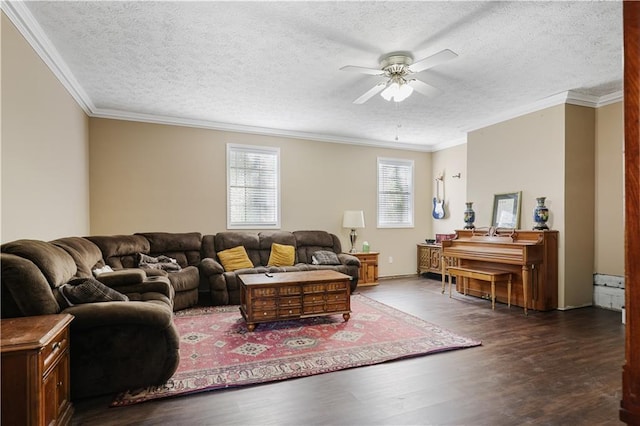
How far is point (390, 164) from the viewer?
7.25m

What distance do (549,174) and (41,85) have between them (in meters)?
5.85

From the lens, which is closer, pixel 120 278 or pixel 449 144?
pixel 120 278

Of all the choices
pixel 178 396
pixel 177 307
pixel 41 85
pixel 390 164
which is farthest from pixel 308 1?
pixel 390 164

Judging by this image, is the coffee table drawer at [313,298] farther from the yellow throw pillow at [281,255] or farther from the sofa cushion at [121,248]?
the sofa cushion at [121,248]

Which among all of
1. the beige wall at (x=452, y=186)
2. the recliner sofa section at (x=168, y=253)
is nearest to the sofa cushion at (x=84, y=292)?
the recliner sofa section at (x=168, y=253)

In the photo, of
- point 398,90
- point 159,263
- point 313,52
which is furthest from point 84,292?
point 398,90

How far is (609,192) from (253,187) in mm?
5212

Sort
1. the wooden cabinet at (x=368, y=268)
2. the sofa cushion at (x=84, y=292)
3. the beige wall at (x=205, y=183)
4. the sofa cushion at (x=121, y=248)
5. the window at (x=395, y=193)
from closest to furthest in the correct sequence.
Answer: the sofa cushion at (x=84, y=292) < the sofa cushion at (x=121, y=248) < the beige wall at (x=205, y=183) < the wooden cabinet at (x=368, y=268) < the window at (x=395, y=193)

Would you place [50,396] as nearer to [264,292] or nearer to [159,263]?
[264,292]

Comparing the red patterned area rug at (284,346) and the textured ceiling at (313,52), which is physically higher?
the textured ceiling at (313,52)

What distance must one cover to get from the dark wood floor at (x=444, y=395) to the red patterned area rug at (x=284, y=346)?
11cm

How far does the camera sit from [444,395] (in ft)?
7.71

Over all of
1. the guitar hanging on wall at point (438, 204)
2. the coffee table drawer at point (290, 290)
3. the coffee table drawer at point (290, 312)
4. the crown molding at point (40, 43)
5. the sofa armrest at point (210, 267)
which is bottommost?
the coffee table drawer at point (290, 312)

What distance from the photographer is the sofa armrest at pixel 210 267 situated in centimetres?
486
